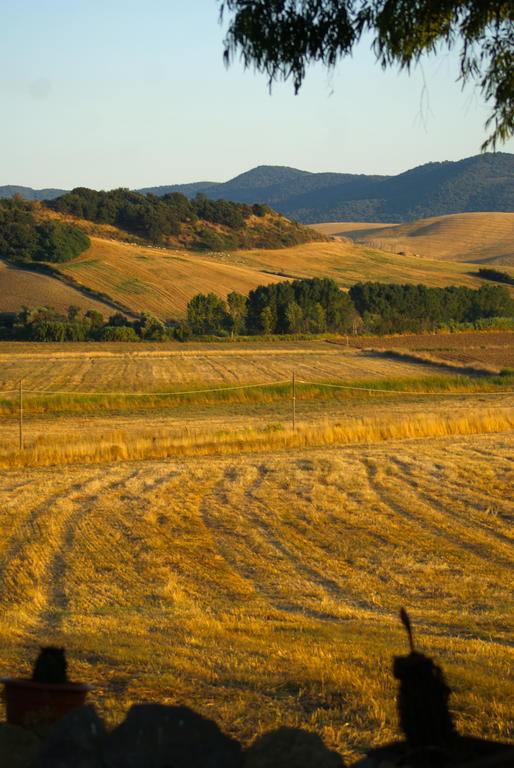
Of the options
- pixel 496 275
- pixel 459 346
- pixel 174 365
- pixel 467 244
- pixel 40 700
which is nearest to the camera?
pixel 40 700

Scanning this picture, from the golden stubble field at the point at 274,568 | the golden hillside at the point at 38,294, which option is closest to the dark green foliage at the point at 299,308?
the golden hillside at the point at 38,294

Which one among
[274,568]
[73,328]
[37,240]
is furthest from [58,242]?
[274,568]

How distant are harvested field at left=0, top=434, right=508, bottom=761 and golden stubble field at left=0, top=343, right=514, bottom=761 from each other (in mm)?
33

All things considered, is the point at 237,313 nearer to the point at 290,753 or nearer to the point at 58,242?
the point at 58,242

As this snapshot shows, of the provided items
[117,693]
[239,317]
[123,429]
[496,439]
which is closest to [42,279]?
[239,317]

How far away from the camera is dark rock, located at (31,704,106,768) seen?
120 inches

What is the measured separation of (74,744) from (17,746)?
16.9 inches

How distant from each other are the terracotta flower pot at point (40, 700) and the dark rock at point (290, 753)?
0.77 meters

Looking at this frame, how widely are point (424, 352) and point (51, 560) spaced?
52.1 m

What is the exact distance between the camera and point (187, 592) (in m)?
10.1

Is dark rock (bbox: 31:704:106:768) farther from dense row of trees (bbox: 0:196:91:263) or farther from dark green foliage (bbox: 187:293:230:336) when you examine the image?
dense row of trees (bbox: 0:196:91:263)

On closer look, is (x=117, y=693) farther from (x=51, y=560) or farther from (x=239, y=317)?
(x=239, y=317)

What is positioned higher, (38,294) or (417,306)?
(38,294)

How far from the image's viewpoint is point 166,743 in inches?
121
